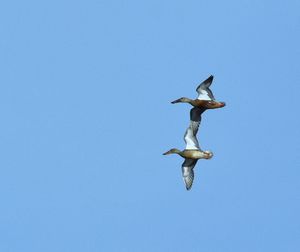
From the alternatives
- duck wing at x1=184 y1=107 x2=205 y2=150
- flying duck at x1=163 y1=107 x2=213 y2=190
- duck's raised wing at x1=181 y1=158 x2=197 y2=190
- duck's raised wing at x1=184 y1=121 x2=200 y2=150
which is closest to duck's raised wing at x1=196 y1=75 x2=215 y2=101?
flying duck at x1=163 y1=107 x2=213 y2=190

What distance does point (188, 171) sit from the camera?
12338 centimetres

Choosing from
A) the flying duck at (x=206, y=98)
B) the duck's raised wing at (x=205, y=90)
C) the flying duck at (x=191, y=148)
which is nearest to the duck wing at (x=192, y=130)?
the flying duck at (x=191, y=148)

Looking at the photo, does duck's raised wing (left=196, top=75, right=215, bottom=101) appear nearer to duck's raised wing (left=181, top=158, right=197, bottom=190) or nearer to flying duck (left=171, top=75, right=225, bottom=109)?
flying duck (left=171, top=75, right=225, bottom=109)

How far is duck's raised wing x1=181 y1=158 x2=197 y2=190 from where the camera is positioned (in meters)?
123

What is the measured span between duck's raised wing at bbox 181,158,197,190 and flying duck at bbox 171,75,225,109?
4428 mm

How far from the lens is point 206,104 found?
122188 mm

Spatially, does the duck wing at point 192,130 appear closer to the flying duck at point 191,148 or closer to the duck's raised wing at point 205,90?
the flying duck at point 191,148

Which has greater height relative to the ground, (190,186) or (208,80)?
(208,80)

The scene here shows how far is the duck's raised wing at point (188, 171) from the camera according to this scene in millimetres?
122875

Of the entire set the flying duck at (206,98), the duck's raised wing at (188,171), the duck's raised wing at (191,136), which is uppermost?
the flying duck at (206,98)

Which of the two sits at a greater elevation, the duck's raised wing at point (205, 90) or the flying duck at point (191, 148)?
the duck's raised wing at point (205, 90)

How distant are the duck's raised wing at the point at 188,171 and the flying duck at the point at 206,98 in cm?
443

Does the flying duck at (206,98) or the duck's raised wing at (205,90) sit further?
the duck's raised wing at (205,90)

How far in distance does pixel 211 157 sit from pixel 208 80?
234 inches
